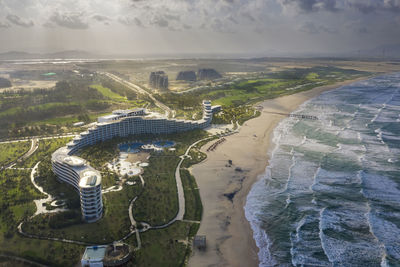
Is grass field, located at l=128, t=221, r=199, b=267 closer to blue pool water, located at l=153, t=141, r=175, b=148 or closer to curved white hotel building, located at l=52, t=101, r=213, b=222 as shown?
curved white hotel building, located at l=52, t=101, r=213, b=222

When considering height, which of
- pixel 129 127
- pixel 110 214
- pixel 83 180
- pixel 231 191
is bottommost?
pixel 110 214

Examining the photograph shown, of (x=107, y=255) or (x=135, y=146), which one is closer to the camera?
(x=107, y=255)

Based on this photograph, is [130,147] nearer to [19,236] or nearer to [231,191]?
[231,191]

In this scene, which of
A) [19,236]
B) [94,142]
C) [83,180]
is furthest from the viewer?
[94,142]

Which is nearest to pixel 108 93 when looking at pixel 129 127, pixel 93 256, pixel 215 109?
pixel 215 109

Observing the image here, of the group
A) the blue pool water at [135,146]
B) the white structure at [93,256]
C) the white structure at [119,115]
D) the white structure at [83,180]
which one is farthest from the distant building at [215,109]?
the white structure at [93,256]

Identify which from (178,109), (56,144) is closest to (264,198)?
(56,144)

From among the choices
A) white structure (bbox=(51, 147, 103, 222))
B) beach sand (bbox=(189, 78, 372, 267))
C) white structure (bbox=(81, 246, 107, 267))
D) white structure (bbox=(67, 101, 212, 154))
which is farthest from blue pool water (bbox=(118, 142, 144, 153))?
white structure (bbox=(81, 246, 107, 267))
